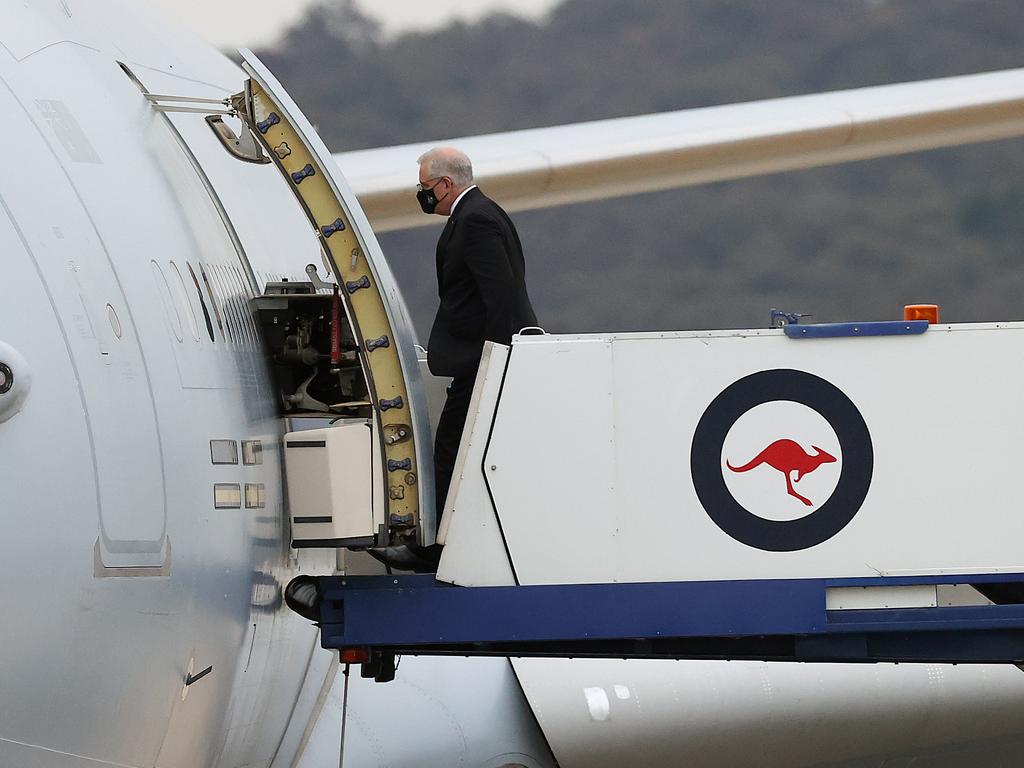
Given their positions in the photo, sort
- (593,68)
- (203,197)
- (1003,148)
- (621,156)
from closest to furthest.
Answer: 1. (203,197)
2. (621,156)
3. (1003,148)
4. (593,68)

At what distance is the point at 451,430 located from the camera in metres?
4.85

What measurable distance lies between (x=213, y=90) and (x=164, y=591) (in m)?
3.28

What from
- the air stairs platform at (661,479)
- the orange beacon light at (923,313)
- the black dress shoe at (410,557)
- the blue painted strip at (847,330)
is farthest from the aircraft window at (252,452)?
the orange beacon light at (923,313)

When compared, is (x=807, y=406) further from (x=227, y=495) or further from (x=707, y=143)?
(x=707, y=143)

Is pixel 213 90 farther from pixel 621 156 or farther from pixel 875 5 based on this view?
pixel 875 5

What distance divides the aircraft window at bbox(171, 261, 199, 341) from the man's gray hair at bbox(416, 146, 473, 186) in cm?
112

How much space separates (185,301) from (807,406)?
170cm

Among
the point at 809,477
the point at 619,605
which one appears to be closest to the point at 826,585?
the point at 809,477

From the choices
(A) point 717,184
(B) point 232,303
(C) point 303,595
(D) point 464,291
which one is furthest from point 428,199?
(A) point 717,184

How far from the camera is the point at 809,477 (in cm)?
448

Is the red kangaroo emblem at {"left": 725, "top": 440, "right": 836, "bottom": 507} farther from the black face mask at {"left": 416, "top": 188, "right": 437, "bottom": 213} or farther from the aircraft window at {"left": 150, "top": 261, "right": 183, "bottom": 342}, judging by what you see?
the aircraft window at {"left": 150, "top": 261, "right": 183, "bottom": 342}

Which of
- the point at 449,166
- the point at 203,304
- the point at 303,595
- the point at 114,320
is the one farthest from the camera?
the point at 449,166

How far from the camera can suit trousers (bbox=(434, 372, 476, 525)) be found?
190 inches

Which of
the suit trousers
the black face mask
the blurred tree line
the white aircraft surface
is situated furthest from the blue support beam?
the blurred tree line
